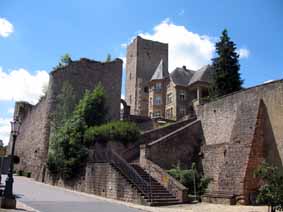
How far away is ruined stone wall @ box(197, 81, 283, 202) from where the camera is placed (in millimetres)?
19922

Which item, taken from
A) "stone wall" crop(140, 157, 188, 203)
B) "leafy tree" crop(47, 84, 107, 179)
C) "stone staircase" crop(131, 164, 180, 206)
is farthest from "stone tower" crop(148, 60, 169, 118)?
"stone staircase" crop(131, 164, 180, 206)

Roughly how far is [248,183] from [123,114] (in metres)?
23.7

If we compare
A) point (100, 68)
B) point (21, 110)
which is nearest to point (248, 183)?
point (100, 68)

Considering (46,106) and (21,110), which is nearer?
(46,106)

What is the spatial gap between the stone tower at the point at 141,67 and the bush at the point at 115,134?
142ft

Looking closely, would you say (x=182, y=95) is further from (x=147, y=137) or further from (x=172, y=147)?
(x=172, y=147)

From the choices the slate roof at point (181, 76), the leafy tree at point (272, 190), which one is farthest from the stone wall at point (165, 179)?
the slate roof at point (181, 76)

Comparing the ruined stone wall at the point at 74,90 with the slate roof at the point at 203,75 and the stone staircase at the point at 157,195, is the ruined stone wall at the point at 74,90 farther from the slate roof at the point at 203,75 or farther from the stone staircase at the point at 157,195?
the slate roof at the point at 203,75

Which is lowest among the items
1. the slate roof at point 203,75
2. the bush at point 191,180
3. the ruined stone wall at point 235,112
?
the bush at point 191,180

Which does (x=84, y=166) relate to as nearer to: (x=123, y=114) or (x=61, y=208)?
(x=61, y=208)

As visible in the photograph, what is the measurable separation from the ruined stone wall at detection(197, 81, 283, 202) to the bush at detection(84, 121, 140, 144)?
217 inches

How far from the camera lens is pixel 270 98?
21.8 metres

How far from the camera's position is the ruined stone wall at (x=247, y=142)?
1992cm

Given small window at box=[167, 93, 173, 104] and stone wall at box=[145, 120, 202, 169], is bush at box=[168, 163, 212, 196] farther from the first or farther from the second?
small window at box=[167, 93, 173, 104]
